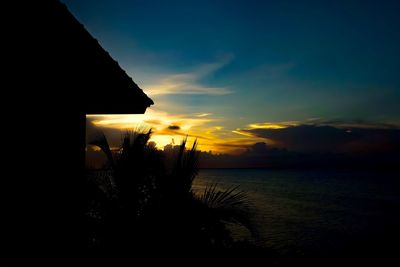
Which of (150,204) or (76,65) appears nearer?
(76,65)

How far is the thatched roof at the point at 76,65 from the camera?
1607mm

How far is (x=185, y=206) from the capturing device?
342 cm

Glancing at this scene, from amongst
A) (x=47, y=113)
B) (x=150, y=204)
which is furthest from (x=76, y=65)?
(x=150, y=204)

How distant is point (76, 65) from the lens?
181 centimetres

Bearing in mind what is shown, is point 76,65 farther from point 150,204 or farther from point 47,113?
point 150,204

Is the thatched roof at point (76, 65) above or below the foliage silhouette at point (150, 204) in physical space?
above

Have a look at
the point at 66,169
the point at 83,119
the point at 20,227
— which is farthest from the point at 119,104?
the point at 20,227

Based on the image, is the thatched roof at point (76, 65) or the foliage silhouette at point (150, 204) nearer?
the thatched roof at point (76, 65)

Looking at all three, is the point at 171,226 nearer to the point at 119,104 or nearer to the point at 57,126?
the point at 119,104

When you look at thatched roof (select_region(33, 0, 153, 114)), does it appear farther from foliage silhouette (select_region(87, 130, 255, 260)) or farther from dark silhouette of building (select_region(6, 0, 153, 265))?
foliage silhouette (select_region(87, 130, 255, 260))

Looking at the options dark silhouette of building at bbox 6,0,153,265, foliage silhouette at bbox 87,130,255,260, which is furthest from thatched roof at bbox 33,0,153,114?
foliage silhouette at bbox 87,130,255,260

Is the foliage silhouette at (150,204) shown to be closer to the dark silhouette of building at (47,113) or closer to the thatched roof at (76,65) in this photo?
the dark silhouette of building at (47,113)

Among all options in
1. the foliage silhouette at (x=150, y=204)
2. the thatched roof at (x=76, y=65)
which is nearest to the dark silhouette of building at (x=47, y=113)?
the thatched roof at (x=76, y=65)

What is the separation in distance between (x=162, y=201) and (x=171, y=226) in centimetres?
34
